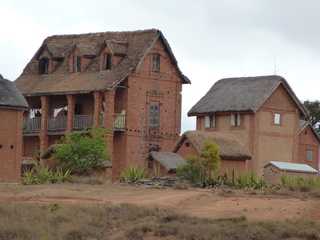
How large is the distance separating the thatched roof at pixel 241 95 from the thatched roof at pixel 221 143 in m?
2.88

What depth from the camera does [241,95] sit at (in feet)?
237

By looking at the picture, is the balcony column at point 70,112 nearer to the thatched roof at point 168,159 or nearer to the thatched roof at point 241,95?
the thatched roof at point 168,159

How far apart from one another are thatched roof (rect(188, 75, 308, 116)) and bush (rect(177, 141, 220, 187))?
38.8ft

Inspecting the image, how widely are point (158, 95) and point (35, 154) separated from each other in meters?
9.19

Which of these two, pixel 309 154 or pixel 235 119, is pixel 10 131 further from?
pixel 309 154

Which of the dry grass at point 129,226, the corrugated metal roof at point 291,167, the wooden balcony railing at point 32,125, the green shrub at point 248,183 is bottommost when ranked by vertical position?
the dry grass at point 129,226

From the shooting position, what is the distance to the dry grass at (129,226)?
31.7m

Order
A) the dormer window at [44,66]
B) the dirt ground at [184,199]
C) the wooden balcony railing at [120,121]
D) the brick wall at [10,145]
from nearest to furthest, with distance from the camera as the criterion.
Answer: the dirt ground at [184,199], the brick wall at [10,145], the wooden balcony railing at [120,121], the dormer window at [44,66]

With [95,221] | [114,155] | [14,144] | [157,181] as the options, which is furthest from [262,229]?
[114,155]

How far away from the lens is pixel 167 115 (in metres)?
70.1

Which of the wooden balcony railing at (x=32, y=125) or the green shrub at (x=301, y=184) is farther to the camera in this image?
the wooden balcony railing at (x=32, y=125)

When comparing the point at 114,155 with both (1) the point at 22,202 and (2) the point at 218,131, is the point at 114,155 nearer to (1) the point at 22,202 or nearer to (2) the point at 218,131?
(2) the point at 218,131

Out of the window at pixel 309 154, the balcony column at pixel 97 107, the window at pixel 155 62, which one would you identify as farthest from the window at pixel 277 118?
the balcony column at pixel 97 107

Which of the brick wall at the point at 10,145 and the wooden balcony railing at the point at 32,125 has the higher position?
the wooden balcony railing at the point at 32,125
